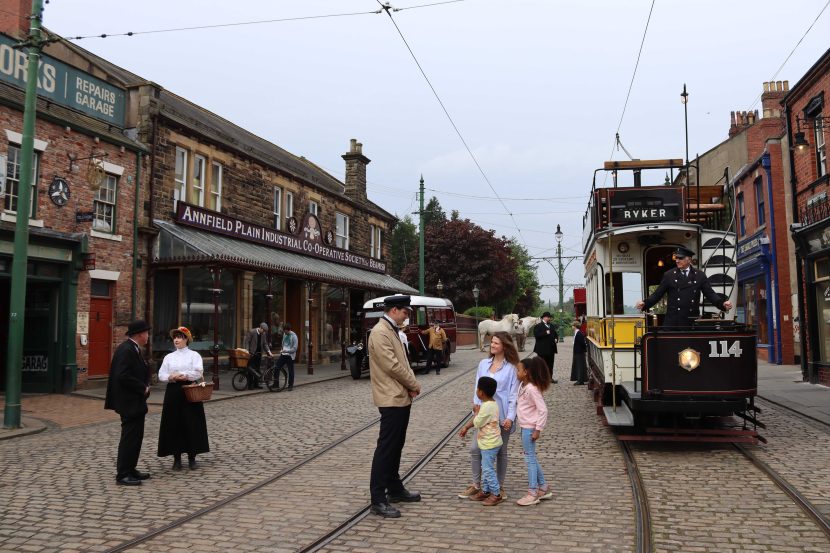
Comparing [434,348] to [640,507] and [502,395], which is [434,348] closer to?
→ [502,395]

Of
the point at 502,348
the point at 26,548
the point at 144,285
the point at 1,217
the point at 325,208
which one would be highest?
the point at 325,208

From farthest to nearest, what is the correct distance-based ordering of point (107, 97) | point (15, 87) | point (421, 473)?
point (107, 97) < point (15, 87) < point (421, 473)

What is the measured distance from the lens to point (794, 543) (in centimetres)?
470

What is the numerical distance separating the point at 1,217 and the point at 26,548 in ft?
35.3

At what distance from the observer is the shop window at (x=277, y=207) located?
24.0 m

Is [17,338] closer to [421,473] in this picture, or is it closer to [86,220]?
[86,220]

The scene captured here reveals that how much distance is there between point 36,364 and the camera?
14.8 meters

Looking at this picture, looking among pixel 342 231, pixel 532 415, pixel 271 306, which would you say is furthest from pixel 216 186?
pixel 532 415

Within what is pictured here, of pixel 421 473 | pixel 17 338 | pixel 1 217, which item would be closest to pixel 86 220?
pixel 1 217

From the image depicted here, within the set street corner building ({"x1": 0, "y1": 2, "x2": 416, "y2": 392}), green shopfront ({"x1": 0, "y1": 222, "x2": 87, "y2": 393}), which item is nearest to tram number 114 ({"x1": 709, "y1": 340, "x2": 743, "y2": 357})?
street corner building ({"x1": 0, "y1": 2, "x2": 416, "y2": 392})

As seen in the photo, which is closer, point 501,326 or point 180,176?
point 180,176

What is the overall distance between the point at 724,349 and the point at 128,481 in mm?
6717

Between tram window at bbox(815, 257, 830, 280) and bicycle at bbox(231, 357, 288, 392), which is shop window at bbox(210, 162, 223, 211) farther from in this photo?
tram window at bbox(815, 257, 830, 280)

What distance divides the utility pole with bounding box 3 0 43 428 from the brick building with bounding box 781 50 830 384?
1569 centimetres
